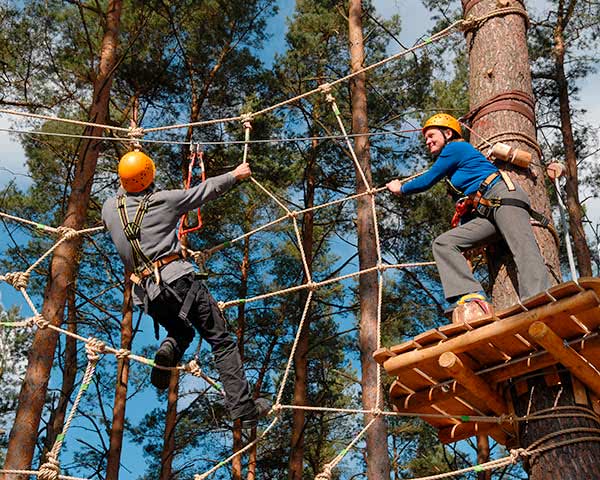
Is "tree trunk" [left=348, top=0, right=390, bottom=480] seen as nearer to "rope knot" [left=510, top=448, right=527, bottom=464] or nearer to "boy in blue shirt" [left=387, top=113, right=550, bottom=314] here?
"boy in blue shirt" [left=387, top=113, right=550, bottom=314]

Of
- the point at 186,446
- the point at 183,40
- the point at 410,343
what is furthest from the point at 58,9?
the point at 410,343

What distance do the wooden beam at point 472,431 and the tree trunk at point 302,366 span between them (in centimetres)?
665

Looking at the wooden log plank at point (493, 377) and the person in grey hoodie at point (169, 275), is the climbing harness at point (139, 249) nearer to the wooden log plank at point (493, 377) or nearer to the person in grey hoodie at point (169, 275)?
the person in grey hoodie at point (169, 275)

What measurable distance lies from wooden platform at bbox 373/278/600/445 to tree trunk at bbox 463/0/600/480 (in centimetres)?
12

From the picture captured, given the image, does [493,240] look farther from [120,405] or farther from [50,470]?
[120,405]

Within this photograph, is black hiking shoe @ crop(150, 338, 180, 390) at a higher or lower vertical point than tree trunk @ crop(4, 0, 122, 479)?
lower

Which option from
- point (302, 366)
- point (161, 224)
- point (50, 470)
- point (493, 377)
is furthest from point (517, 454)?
point (302, 366)

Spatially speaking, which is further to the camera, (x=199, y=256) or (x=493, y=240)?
(x=199, y=256)

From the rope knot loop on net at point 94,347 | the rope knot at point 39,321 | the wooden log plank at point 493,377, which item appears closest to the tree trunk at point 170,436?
the rope knot at point 39,321

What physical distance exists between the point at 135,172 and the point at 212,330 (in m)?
0.85

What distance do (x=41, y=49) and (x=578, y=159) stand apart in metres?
7.75

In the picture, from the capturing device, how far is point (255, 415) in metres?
3.35

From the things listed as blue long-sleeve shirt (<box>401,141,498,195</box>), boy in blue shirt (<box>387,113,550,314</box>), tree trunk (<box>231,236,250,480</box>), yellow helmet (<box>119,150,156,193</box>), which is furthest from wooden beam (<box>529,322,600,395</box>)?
tree trunk (<box>231,236,250,480</box>)

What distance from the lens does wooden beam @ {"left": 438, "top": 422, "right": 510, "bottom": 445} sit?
3051 mm
